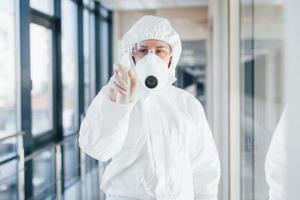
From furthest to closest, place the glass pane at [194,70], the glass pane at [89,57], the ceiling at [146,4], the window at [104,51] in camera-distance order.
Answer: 1. the glass pane at [194,70]
2. the window at [104,51]
3. the ceiling at [146,4]
4. the glass pane at [89,57]

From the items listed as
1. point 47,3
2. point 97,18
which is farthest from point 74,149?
point 97,18

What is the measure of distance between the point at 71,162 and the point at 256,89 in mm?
3333

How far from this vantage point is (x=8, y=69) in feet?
9.70

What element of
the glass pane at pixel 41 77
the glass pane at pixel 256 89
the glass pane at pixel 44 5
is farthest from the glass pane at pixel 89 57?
the glass pane at pixel 256 89

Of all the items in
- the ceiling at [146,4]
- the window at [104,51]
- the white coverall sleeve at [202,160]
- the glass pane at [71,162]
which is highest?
the ceiling at [146,4]

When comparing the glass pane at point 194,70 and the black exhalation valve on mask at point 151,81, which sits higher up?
the glass pane at point 194,70

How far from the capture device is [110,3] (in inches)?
228

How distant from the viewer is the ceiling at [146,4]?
566cm

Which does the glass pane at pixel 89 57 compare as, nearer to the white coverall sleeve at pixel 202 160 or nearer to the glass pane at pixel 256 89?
the glass pane at pixel 256 89

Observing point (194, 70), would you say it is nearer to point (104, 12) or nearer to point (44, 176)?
point (104, 12)

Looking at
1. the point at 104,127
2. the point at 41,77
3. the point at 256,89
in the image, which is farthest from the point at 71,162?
the point at 104,127

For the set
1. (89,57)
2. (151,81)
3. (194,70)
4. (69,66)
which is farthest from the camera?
(194,70)

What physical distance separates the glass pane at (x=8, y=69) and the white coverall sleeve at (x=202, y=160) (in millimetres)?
1791

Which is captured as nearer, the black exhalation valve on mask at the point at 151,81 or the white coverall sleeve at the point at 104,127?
the white coverall sleeve at the point at 104,127
